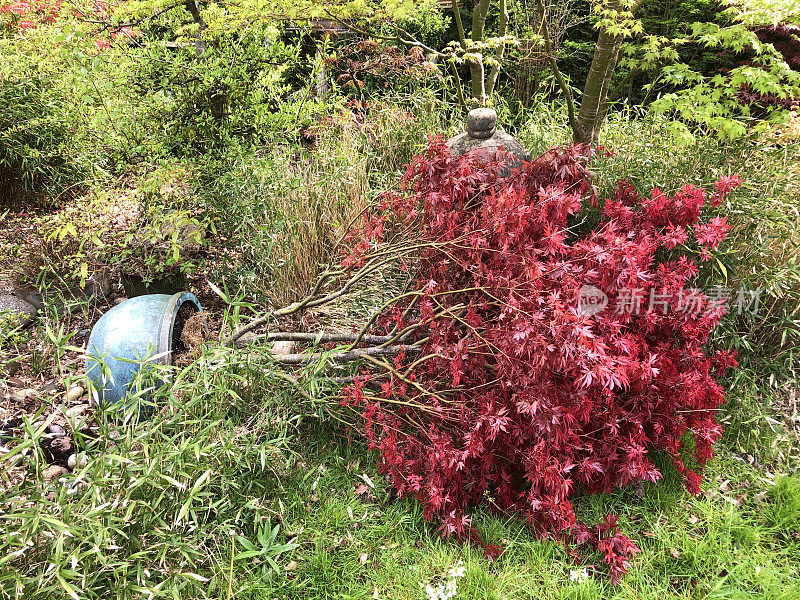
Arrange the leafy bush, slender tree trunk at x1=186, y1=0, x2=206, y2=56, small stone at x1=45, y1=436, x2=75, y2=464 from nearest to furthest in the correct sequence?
small stone at x1=45, y1=436, x2=75, y2=464 → slender tree trunk at x1=186, y1=0, x2=206, y2=56 → the leafy bush

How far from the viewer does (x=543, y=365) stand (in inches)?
77.0

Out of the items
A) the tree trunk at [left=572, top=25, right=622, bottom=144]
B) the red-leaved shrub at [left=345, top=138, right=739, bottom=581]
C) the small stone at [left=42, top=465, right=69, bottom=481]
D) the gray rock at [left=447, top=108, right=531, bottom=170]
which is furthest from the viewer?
the tree trunk at [left=572, top=25, right=622, bottom=144]

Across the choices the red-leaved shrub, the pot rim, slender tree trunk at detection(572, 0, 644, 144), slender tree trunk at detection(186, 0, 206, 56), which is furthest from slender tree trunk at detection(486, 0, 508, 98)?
the pot rim

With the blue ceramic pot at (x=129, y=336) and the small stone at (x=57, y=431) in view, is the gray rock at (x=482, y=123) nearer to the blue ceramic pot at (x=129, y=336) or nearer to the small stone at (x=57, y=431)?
the blue ceramic pot at (x=129, y=336)

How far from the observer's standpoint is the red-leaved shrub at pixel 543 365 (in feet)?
6.57

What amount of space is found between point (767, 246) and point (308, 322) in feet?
8.47

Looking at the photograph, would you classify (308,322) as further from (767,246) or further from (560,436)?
(767,246)

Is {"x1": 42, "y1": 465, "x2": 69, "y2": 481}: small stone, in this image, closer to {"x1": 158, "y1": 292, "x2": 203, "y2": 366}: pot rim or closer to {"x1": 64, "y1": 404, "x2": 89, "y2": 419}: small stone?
{"x1": 64, "y1": 404, "x2": 89, "y2": 419}: small stone

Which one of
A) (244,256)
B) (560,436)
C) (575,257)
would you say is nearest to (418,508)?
(560,436)

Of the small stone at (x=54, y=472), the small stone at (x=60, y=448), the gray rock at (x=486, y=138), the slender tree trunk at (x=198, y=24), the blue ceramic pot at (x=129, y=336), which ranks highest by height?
the slender tree trunk at (x=198, y=24)

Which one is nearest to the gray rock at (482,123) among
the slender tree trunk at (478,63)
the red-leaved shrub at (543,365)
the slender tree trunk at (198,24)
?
the red-leaved shrub at (543,365)

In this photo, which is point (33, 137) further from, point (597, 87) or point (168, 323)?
point (597, 87)

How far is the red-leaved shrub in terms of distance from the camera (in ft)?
6.57

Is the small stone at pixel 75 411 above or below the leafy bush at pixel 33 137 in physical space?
below
